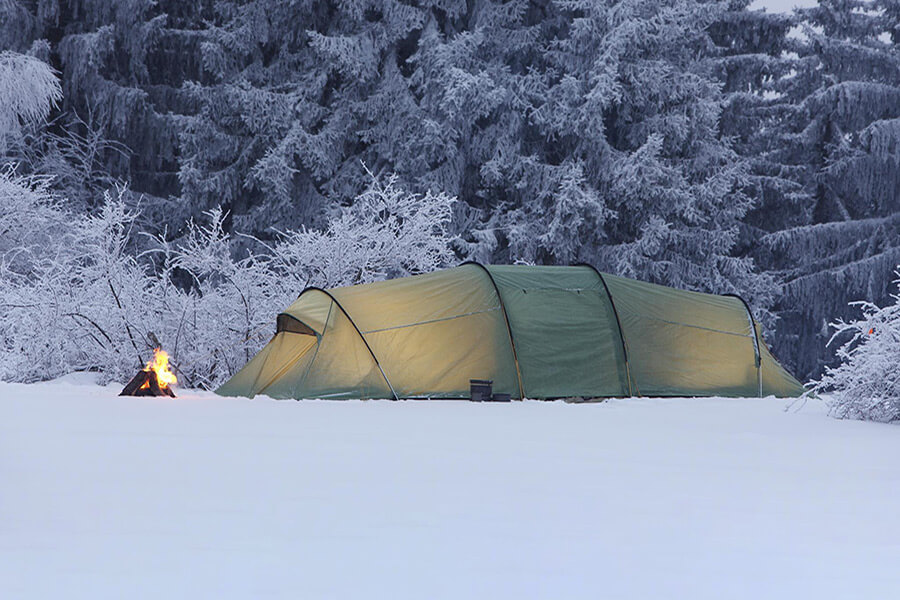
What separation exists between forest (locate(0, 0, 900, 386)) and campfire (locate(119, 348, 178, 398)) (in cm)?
617

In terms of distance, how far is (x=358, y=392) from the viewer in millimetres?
9883

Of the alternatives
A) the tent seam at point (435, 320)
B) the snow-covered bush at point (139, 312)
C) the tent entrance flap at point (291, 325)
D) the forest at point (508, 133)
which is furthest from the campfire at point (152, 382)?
the forest at point (508, 133)

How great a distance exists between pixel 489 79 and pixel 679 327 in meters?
7.86

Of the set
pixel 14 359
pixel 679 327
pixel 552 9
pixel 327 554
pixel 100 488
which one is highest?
pixel 552 9

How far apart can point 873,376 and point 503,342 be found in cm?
349

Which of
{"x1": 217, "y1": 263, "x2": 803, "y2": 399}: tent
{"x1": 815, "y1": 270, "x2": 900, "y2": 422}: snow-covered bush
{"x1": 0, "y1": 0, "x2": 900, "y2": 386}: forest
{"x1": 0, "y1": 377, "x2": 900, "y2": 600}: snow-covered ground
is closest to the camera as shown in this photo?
{"x1": 0, "y1": 377, "x2": 900, "y2": 600}: snow-covered ground

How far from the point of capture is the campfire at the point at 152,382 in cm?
988

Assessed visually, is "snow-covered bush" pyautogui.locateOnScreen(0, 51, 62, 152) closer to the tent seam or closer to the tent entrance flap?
the tent entrance flap

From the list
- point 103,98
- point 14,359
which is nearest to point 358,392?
point 14,359

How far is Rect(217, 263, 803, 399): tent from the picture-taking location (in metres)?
10.1

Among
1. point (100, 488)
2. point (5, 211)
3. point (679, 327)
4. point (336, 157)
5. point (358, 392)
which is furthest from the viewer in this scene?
point (336, 157)

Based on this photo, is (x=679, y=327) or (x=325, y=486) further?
(x=679, y=327)

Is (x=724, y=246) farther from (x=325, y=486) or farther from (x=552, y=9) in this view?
(x=325, y=486)

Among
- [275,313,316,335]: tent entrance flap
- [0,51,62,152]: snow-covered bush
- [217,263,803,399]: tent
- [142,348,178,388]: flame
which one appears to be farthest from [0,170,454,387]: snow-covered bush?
[0,51,62,152]: snow-covered bush
